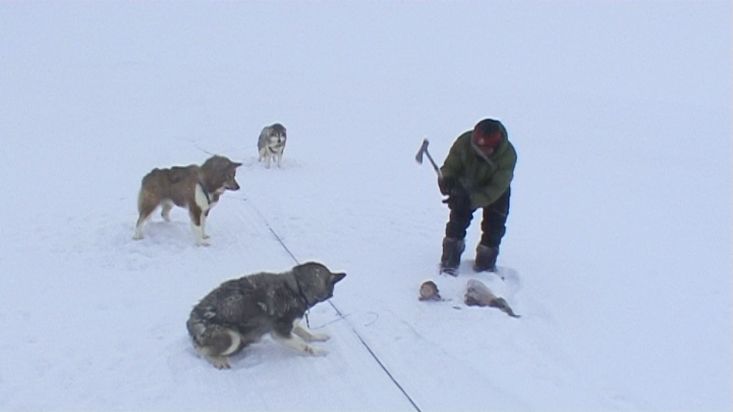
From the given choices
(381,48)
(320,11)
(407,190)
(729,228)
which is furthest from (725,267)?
(320,11)

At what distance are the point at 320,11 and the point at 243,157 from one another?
49195mm

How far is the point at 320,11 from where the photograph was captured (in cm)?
6194

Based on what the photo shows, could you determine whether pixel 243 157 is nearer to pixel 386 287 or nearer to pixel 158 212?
pixel 158 212

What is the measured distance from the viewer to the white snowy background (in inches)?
211

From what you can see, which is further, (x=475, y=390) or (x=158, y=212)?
(x=158, y=212)

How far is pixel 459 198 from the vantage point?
24.1 feet

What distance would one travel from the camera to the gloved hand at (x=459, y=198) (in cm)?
730

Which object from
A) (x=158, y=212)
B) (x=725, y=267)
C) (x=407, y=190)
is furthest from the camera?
(x=407, y=190)

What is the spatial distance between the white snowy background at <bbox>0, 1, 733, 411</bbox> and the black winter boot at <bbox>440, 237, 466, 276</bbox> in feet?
0.68

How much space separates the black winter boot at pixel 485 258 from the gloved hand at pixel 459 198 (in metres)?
0.54

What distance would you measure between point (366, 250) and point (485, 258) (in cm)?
162

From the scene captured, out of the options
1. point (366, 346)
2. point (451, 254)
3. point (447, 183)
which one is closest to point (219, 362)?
point (366, 346)

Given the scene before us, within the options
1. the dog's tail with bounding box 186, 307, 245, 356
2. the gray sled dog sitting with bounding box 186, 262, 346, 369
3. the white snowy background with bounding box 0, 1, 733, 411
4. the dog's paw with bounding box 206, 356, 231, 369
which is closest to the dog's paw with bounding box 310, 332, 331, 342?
the white snowy background with bounding box 0, 1, 733, 411

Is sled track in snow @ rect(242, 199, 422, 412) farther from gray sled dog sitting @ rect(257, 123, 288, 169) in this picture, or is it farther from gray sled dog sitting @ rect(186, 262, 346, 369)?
gray sled dog sitting @ rect(257, 123, 288, 169)
